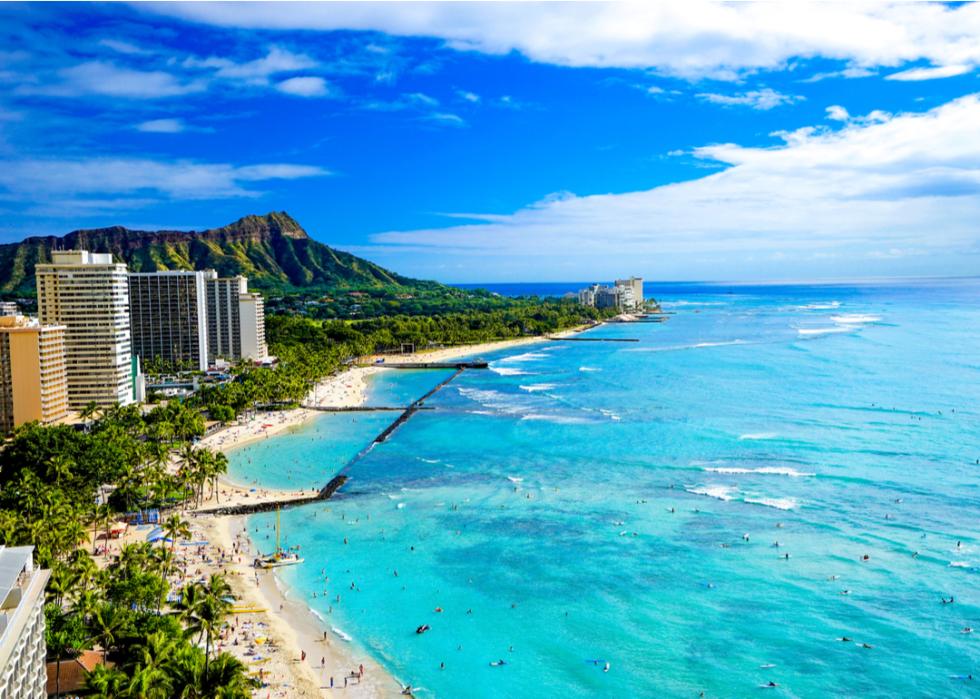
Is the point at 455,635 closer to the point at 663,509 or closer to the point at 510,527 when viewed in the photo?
the point at 510,527

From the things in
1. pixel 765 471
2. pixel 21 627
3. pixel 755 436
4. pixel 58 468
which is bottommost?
pixel 765 471

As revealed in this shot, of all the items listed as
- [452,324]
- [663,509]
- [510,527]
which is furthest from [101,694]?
[452,324]

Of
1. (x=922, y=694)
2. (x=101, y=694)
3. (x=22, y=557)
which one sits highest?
(x=22, y=557)

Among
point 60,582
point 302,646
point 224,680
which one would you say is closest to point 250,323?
point 60,582

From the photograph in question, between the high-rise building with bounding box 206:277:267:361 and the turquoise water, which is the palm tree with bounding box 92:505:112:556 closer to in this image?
the turquoise water

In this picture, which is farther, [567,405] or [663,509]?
[567,405]

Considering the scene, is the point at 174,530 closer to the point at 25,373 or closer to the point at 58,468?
the point at 58,468

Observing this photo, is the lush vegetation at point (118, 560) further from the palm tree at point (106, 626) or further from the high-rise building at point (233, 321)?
the high-rise building at point (233, 321)
